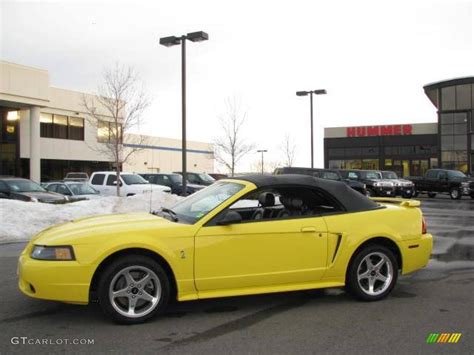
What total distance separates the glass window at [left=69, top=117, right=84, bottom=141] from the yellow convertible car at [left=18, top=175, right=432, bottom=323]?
41677 millimetres

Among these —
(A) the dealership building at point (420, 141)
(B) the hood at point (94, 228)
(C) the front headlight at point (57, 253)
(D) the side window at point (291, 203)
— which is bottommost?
(C) the front headlight at point (57, 253)

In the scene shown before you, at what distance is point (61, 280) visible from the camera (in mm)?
4969

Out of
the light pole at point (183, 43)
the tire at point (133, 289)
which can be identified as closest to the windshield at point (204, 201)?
the tire at point (133, 289)

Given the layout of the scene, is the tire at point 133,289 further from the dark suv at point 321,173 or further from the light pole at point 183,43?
the dark suv at point 321,173

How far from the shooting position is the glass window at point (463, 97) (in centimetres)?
4753

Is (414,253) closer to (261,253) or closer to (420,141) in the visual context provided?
(261,253)

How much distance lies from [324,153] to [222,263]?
179 feet

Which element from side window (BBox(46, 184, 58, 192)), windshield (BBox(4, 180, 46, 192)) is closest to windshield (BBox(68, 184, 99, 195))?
side window (BBox(46, 184, 58, 192))

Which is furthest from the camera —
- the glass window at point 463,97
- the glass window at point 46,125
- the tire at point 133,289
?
the glass window at point 463,97

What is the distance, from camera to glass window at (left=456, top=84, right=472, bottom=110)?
47.5 m

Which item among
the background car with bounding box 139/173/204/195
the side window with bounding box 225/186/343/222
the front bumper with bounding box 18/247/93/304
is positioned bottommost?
the front bumper with bounding box 18/247/93/304

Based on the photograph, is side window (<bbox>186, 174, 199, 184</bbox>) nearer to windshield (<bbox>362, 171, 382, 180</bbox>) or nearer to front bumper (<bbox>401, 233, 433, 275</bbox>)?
windshield (<bbox>362, 171, 382, 180</bbox>)

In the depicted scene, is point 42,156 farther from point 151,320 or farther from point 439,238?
point 151,320

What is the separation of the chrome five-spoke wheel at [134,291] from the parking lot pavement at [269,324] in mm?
172
